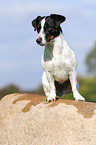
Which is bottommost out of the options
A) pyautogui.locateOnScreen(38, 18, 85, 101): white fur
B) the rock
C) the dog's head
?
the rock

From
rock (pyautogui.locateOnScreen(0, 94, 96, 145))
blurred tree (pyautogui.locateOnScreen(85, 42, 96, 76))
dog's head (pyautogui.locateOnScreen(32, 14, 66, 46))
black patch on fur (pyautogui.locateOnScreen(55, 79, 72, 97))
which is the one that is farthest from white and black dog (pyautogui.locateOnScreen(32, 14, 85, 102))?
blurred tree (pyautogui.locateOnScreen(85, 42, 96, 76))

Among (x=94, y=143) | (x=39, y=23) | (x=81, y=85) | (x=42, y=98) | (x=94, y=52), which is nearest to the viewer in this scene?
(x=94, y=143)

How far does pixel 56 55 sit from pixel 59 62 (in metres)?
0.20

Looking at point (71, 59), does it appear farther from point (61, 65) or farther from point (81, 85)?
point (81, 85)

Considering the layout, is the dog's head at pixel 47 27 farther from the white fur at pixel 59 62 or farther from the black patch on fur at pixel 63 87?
the black patch on fur at pixel 63 87

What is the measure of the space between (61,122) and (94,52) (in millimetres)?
33781

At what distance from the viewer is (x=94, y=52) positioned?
38.3 metres

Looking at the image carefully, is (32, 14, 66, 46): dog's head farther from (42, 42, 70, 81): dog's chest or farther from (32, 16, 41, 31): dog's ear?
(42, 42, 70, 81): dog's chest

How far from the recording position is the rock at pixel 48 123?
210 inches

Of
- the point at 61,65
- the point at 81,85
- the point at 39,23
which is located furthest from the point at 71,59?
the point at 81,85

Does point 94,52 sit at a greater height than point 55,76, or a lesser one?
lesser

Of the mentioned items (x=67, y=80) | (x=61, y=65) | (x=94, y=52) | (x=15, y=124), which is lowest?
(x=94, y=52)

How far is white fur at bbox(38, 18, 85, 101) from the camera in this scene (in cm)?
619

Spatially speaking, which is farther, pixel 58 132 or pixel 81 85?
pixel 81 85
